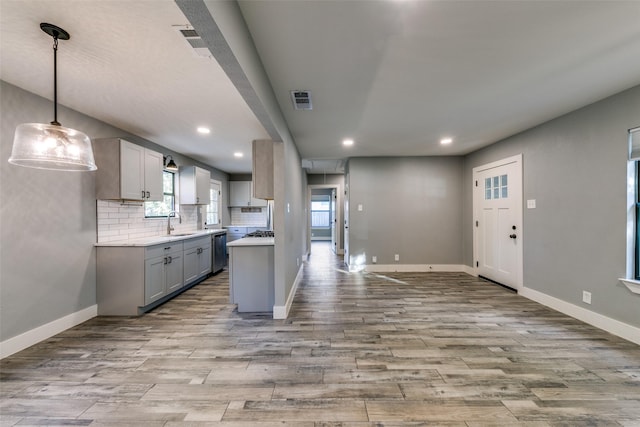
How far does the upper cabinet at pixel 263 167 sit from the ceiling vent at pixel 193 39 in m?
1.53

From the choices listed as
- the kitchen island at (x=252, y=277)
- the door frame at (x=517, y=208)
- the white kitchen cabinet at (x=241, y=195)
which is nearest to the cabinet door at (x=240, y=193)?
the white kitchen cabinet at (x=241, y=195)

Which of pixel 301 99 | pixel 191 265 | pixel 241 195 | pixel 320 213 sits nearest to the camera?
pixel 301 99

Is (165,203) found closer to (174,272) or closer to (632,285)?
(174,272)

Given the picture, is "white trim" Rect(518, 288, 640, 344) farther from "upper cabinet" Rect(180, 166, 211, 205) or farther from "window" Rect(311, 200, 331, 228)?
"window" Rect(311, 200, 331, 228)

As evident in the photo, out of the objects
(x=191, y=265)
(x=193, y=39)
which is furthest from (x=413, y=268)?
(x=193, y=39)

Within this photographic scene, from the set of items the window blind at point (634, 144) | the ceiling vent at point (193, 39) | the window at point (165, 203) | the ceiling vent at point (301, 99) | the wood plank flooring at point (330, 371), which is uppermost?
the ceiling vent at point (301, 99)

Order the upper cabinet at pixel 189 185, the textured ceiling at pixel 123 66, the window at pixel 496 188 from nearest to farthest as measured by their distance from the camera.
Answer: the textured ceiling at pixel 123 66 < the window at pixel 496 188 < the upper cabinet at pixel 189 185

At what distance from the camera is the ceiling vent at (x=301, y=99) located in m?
2.42

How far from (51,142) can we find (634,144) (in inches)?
192

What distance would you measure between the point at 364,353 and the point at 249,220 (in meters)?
5.58

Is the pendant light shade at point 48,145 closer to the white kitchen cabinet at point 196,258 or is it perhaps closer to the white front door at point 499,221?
the white kitchen cabinet at point 196,258

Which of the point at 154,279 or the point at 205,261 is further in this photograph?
the point at 205,261

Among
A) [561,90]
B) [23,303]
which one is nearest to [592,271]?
[561,90]

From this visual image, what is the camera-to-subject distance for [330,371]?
1.96m
